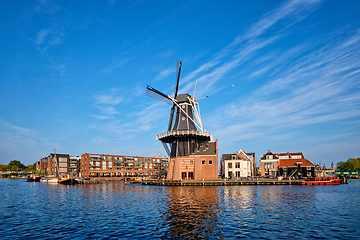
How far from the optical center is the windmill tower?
70.8 metres

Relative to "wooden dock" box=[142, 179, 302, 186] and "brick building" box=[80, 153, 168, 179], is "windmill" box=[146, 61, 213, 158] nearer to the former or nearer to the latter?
"wooden dock" box=[142, 179, 302, 186]

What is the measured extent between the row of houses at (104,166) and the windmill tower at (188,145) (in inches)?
1795

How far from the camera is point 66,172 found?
133625 millimetres

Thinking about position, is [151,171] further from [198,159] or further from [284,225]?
[284,225]

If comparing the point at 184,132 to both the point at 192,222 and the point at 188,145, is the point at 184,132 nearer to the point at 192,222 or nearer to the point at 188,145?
the point at 188,145

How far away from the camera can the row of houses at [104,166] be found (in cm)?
12525

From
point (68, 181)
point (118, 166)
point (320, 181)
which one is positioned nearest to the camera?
point (320, 181)

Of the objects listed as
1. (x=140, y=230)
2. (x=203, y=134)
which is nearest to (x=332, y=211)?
(x=140, y=230)

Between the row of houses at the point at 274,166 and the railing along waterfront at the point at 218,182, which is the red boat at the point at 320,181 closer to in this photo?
the railing along waterfront at the point at 218,182

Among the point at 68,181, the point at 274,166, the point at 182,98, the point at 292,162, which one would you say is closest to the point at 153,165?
the point at 68,181

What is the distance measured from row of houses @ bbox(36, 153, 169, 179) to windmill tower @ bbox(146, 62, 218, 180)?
4559 centimetres

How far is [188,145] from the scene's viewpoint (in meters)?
72.4

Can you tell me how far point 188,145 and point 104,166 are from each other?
241 feet

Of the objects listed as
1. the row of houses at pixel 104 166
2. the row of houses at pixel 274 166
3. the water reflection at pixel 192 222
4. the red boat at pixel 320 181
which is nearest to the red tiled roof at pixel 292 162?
the row of houses at pixel 274 166
